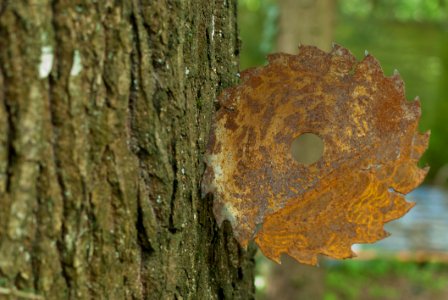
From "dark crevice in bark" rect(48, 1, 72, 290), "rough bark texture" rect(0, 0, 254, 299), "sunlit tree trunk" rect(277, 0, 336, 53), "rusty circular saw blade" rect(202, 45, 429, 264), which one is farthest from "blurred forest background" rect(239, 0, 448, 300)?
"dark crevice in bark" rect(48, 1, 72, 290)

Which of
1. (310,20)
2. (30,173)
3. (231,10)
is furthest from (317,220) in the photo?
(310,20)

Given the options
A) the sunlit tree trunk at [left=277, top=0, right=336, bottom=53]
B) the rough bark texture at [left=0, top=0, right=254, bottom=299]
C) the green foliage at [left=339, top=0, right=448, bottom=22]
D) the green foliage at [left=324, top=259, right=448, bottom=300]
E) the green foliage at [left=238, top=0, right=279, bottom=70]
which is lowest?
the rough bark texture at [left=0, top=0, right=254, bottom=299]

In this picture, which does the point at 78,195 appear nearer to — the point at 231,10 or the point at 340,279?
the point at 231,10

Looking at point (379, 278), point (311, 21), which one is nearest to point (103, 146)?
point (311, 21)

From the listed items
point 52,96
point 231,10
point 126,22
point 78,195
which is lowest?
point 78,195

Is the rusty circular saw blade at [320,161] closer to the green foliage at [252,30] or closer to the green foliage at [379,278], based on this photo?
the green foliage at [379,278]

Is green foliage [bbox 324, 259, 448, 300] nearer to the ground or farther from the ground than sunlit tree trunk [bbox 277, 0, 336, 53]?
nearer to the ground

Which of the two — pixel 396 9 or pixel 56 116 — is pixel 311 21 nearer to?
pixel 56 116

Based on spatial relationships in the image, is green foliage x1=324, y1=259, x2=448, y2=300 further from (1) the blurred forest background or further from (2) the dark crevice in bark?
(2) the dark crevice in bark
